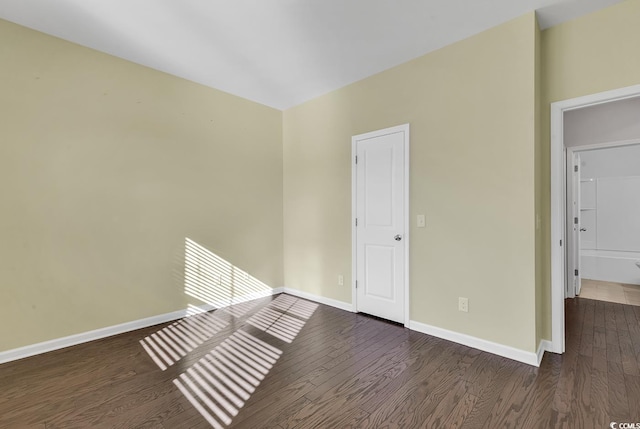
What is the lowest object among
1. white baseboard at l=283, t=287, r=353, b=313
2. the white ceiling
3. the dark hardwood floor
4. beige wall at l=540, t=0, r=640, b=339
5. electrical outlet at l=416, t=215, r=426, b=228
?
the dark hardwood floor

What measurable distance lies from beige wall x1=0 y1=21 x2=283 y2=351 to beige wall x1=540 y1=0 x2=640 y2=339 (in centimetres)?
339

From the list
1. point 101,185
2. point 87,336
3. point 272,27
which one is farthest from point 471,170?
point 87,336

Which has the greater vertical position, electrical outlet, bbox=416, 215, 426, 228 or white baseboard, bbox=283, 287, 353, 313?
electrical outlet, bbox=416, 215, 426, 228

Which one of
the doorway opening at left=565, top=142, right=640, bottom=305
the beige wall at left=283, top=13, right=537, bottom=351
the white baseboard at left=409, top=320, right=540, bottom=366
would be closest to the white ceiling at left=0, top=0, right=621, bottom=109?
the beige wall at left=283, top=13, right=537, bottom=351

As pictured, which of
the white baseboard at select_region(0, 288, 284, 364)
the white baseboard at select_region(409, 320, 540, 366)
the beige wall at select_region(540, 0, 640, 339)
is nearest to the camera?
the beige wall at select_region(540, 0, 640, 339)

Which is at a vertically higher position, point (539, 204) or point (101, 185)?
point (101, 185)

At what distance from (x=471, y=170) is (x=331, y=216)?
1772mm

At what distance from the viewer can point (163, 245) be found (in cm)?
324

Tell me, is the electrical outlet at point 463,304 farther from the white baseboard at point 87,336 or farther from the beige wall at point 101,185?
the white baseboard at point 87,336

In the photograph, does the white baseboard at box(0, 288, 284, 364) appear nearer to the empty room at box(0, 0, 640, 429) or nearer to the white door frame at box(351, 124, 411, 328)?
the empty room at box(0, 0, 640, 429)

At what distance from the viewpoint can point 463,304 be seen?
268cm

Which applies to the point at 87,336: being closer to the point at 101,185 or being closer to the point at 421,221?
the point at 101,185

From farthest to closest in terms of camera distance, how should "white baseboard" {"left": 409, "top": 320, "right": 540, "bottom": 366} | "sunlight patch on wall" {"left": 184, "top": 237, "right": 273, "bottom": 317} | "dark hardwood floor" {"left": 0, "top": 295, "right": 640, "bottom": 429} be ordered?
"sunlight patch on wall" {"left": 184, "top": 237, "right": 273, "bottom": 317}
"white baseboard" {"left": 409, "top": 320, "right": 540, "bottom": 366}
"dark hardwood floor" {"left": 0, "top": 295, "right": 640, "bottom": 429}

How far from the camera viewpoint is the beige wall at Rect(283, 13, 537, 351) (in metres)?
2.36
